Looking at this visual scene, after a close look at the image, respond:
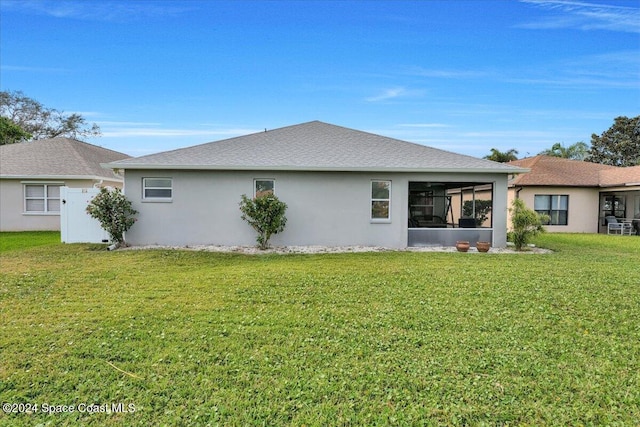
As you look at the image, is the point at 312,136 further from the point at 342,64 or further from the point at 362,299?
the point at 362,299

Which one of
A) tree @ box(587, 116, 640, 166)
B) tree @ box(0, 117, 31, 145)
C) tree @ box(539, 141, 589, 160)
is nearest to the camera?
tree @ box(0, 117, 31, 145)

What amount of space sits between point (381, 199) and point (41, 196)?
1573 cm

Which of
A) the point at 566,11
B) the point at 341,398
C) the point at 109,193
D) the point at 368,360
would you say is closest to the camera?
the point at 341,398

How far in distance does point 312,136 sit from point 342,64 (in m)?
4.25

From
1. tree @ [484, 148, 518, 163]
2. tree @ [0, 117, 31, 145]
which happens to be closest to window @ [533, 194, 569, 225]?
tree @ [484, 148, 518, 163]

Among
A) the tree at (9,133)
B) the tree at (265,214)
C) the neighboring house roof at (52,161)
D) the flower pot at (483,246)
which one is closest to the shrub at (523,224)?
the flower pot at (483,246)

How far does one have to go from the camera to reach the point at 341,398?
3.26 m

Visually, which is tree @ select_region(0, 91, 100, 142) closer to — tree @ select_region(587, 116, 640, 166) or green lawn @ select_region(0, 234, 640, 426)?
green lawn @ select_region(0, 234, 640, 426)

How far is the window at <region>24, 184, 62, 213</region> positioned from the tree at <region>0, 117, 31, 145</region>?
1503cm

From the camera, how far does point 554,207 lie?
65.8 feet

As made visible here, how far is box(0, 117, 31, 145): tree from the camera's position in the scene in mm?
27734

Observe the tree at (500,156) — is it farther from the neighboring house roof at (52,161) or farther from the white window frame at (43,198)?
the white window frame at (43,198)

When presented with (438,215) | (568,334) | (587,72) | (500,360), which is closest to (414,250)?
(438,215)

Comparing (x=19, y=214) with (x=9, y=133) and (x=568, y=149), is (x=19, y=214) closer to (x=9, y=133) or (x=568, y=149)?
(x=9, y=133)
